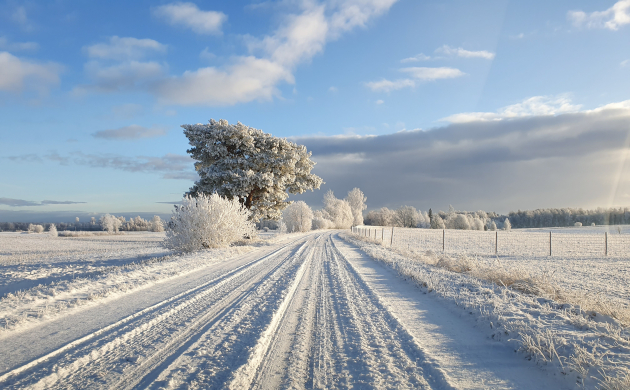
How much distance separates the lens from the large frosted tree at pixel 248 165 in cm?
2156

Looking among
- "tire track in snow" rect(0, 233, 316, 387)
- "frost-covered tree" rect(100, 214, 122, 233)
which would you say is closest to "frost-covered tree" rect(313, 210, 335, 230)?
"frost-covered tree" rect(100, 214, 122, 233)

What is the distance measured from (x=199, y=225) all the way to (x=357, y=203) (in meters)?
84.4

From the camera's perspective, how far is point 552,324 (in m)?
4.58

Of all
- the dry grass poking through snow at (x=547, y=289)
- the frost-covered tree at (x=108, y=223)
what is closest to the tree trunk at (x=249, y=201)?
the dry grass poking through snow at (x=547, y=289)

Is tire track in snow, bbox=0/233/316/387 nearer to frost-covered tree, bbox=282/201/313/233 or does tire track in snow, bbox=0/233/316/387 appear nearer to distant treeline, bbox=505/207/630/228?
frost-covered tree, bbox=282/201/313/233

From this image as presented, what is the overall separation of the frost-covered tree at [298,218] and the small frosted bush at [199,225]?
174 ft

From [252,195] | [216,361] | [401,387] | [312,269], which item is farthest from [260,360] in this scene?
[252,195]

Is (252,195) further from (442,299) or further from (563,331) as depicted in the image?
(563,331)

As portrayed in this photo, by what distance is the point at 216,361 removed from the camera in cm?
350

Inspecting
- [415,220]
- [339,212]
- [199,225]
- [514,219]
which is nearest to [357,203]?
[339,212]

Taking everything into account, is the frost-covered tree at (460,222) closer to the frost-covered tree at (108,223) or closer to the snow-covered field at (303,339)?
the snow-covered field at (303,339)

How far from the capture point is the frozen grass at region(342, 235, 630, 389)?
3.25m

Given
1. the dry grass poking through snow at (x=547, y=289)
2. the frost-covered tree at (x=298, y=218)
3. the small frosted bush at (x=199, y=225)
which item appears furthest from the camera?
the frost-covered tree at (x=298, y=218)

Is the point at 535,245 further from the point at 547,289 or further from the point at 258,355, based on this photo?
the point at 258,355
